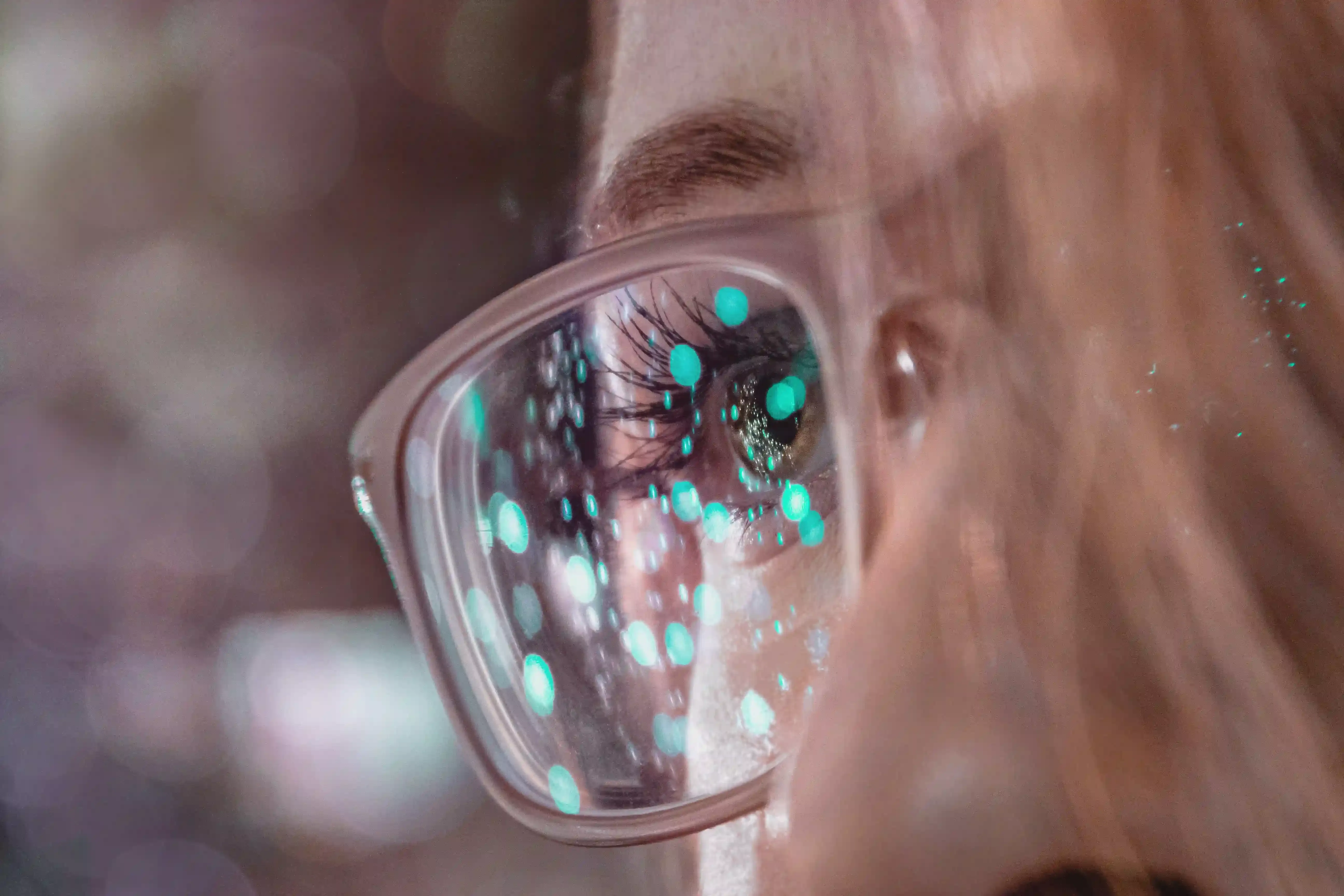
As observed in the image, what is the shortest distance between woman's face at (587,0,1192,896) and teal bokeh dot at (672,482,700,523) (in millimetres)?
130

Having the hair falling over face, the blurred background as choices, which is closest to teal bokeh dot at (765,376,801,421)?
the hair falling over face

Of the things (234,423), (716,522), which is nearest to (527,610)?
(716,522)

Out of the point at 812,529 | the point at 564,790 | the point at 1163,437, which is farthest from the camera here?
the point at 564,790

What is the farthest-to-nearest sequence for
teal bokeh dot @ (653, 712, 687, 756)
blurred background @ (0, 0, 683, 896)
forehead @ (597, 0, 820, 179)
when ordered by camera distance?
blurred background @ (0, 0, 683, 896) < teal bokeh dot @ (653, 712, 687, 756) < forehead @ (597, 0, 820, 179)

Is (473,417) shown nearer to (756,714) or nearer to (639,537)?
(639,537)

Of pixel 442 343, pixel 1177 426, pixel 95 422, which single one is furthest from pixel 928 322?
pixel 95 422

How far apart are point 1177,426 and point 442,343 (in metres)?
0.34

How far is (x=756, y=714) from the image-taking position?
1.21 feet

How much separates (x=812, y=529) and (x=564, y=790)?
0.74 ft

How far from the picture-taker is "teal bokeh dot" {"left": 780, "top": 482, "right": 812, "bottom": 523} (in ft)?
1.15

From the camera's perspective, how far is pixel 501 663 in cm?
46

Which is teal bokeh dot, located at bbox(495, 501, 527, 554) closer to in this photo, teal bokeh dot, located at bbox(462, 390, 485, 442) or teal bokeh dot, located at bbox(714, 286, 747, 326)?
teal bokeh dot, located at bbox(462, 390, 485, 442)

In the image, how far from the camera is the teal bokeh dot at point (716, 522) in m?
0.39

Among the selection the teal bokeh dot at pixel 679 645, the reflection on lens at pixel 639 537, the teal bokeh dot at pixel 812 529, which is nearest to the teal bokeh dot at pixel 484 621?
the reflection on lens at pixel 639 537
